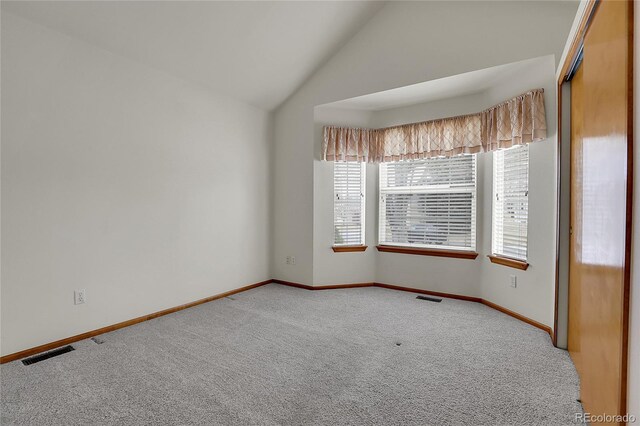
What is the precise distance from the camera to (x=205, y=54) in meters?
3.01

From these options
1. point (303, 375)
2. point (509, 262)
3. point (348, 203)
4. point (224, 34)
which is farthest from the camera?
point (348, 203)

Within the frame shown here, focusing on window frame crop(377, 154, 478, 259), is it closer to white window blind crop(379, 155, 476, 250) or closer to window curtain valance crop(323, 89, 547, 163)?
white window blind crop(379, 155, 476, 250)

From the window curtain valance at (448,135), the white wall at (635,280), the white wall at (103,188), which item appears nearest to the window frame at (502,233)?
the window curtain valance at (448,135)

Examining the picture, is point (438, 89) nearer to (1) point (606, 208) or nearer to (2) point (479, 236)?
(2) point (479, 236)

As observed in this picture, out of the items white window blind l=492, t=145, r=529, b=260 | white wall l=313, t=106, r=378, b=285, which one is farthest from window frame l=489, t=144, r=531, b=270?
white wall l=313, t=106, r=378, b=285

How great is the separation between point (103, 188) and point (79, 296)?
2.93 feet

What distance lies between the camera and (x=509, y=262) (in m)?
3.05

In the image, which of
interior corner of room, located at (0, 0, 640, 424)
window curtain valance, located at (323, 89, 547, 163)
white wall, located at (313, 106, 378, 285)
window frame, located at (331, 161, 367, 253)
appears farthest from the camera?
window frame, located at (331, 161, 367, 253)

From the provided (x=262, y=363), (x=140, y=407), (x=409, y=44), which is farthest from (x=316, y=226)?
(x=140, y=407)

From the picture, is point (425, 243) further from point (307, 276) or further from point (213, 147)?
point (213, 147)

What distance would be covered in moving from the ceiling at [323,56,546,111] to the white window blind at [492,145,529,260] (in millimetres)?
737

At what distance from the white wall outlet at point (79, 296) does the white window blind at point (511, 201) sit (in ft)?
12.9

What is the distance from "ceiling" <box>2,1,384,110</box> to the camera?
230cm

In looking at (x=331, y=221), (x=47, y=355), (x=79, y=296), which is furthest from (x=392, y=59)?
(x=47, y=355)
